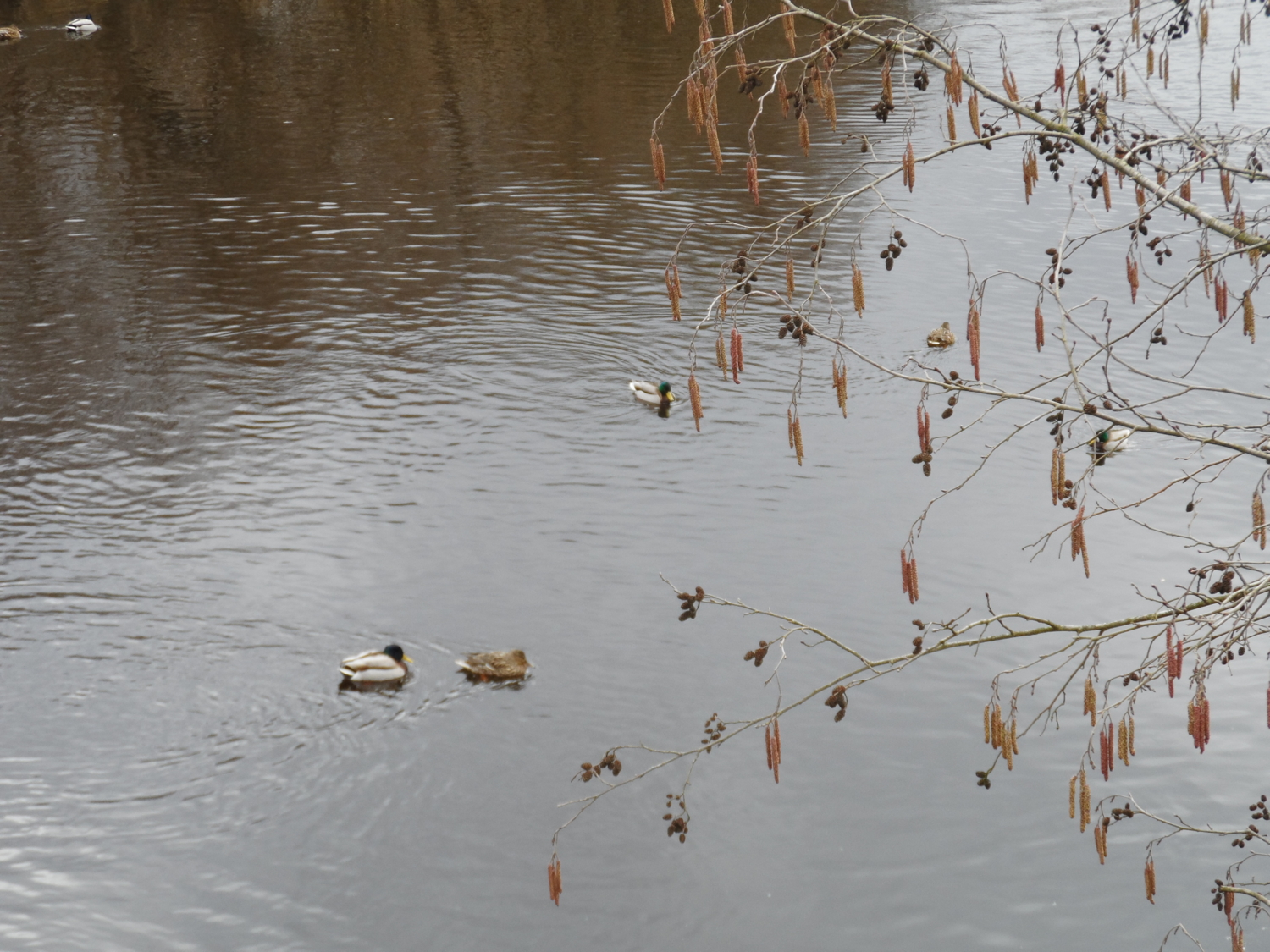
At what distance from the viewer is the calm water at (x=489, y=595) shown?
1101cm

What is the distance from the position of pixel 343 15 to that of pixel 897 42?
Answer: 53493 mm

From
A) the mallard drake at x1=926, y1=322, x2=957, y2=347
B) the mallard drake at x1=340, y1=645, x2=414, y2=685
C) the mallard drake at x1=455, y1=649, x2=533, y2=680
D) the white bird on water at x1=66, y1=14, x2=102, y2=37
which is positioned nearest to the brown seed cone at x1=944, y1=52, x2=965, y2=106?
the mallard drake at x1=455, y1=649, x2=533, y2=680

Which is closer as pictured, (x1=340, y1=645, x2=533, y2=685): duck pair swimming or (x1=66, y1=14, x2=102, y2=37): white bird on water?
(x1=340, y1=645, x2=533, y2=685): duck pair swimming

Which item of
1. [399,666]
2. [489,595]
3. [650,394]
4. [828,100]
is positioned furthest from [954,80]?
[650,394]

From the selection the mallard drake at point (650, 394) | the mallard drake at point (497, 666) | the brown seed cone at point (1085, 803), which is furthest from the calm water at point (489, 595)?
the brown seed cone at point (1085, 803)

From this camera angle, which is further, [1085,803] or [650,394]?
[650,394]

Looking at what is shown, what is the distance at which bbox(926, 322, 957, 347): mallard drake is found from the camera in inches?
838

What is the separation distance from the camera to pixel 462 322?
22938 mm

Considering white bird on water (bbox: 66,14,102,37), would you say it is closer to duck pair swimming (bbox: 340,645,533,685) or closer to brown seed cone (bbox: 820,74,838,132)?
duck pair swimming (bbox: 340,645,533,685)

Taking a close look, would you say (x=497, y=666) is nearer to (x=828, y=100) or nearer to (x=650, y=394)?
(x=650, y=394)

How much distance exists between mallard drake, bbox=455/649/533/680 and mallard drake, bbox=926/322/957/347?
1077 cm

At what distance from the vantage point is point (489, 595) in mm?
14906

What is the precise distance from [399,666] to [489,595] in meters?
1.92

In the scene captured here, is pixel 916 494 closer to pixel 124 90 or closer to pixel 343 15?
pixel 124 90
